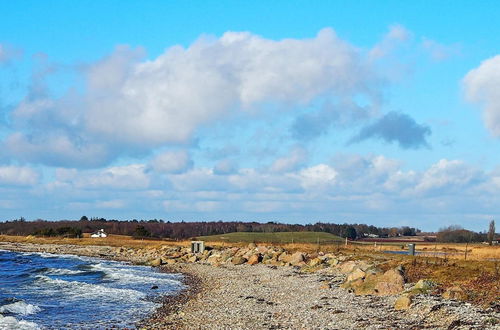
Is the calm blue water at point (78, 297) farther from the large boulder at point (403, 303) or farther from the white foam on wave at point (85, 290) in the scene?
the large boulder at point (403, 303)

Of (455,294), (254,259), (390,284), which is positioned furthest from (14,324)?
(254,259)

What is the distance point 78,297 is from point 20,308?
6.12 meters

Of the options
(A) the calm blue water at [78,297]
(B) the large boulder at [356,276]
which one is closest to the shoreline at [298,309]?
(B) the large boulder at [356,276]

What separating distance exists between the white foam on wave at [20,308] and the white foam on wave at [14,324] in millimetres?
2735

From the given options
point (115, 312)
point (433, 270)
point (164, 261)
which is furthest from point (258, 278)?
point (164, 261)

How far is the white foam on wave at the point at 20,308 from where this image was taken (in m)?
31.7

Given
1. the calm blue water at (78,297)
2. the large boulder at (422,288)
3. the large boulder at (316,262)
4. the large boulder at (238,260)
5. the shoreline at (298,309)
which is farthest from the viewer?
the large boulder at (238,260)

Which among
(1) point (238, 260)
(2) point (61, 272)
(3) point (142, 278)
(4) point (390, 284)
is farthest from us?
(1) point (238, 260)

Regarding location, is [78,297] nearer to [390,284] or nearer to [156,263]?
[390,284]

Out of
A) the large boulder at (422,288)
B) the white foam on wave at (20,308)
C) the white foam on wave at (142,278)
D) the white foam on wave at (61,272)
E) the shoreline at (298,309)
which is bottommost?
the white foam on wave at (61,272)

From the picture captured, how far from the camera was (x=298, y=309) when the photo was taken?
2878 centimetres

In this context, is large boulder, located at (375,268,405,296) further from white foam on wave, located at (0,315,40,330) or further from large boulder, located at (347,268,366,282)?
white foam on wave, located at (0,315,40,330)

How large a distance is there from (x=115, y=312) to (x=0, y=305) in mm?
8913

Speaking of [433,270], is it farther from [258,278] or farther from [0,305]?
[0,305]
